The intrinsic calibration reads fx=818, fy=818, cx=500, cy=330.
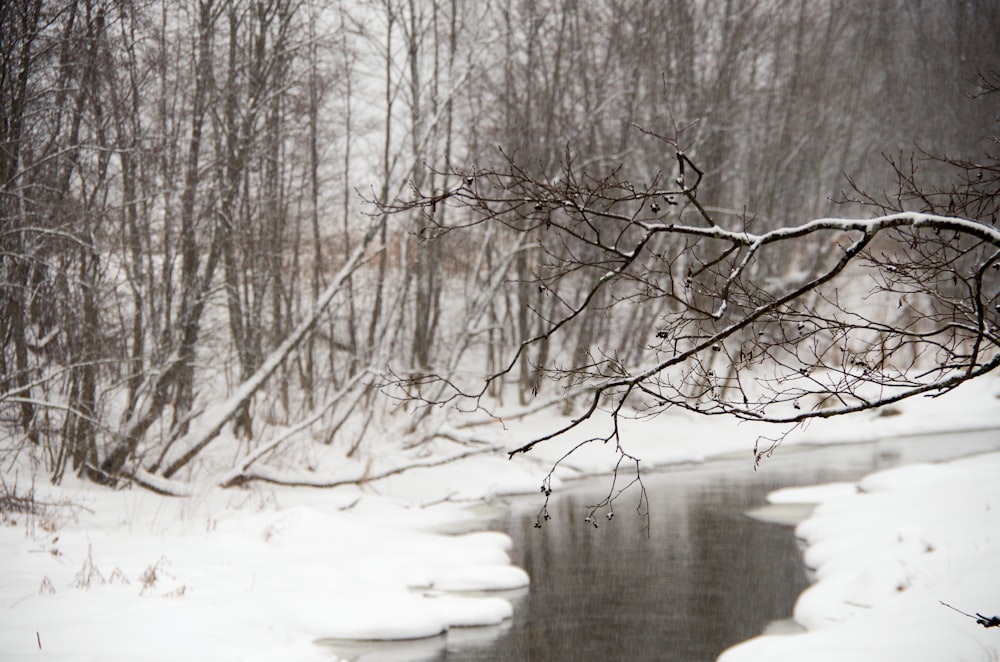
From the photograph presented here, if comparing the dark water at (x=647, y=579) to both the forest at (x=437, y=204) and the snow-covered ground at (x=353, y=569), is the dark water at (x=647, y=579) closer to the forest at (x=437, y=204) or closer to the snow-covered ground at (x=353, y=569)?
the snow-covered ground at (x=353, y=569)

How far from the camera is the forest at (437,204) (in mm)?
4078

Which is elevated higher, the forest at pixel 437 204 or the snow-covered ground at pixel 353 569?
the forest at pixel 437 204

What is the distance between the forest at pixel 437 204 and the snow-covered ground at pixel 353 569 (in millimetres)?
1465

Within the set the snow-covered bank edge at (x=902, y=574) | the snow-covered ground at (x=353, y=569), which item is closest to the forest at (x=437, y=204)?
the snow-covered ground at (x=353, y=569)

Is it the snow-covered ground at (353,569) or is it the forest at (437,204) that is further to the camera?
the snow-covered ground at (353,569)

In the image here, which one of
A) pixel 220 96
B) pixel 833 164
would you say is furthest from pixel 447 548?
pixel 833 164

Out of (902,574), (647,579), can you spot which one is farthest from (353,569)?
(902,574)

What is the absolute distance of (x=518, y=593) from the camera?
9.61 m

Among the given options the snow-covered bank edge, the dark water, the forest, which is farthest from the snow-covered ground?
the forest

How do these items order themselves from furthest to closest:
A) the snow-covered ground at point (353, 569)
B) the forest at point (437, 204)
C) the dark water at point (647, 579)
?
the dark water at point (647, 579)
the snow-covered ground at point (353, 569)
the forest at point (437, 204)

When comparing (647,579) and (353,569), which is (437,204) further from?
(647,579)

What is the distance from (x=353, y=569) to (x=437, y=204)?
4.80 metres

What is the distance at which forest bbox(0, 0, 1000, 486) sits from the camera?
408 centimetres

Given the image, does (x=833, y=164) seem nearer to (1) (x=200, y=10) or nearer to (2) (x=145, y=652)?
(1) (x=200, y=10)
